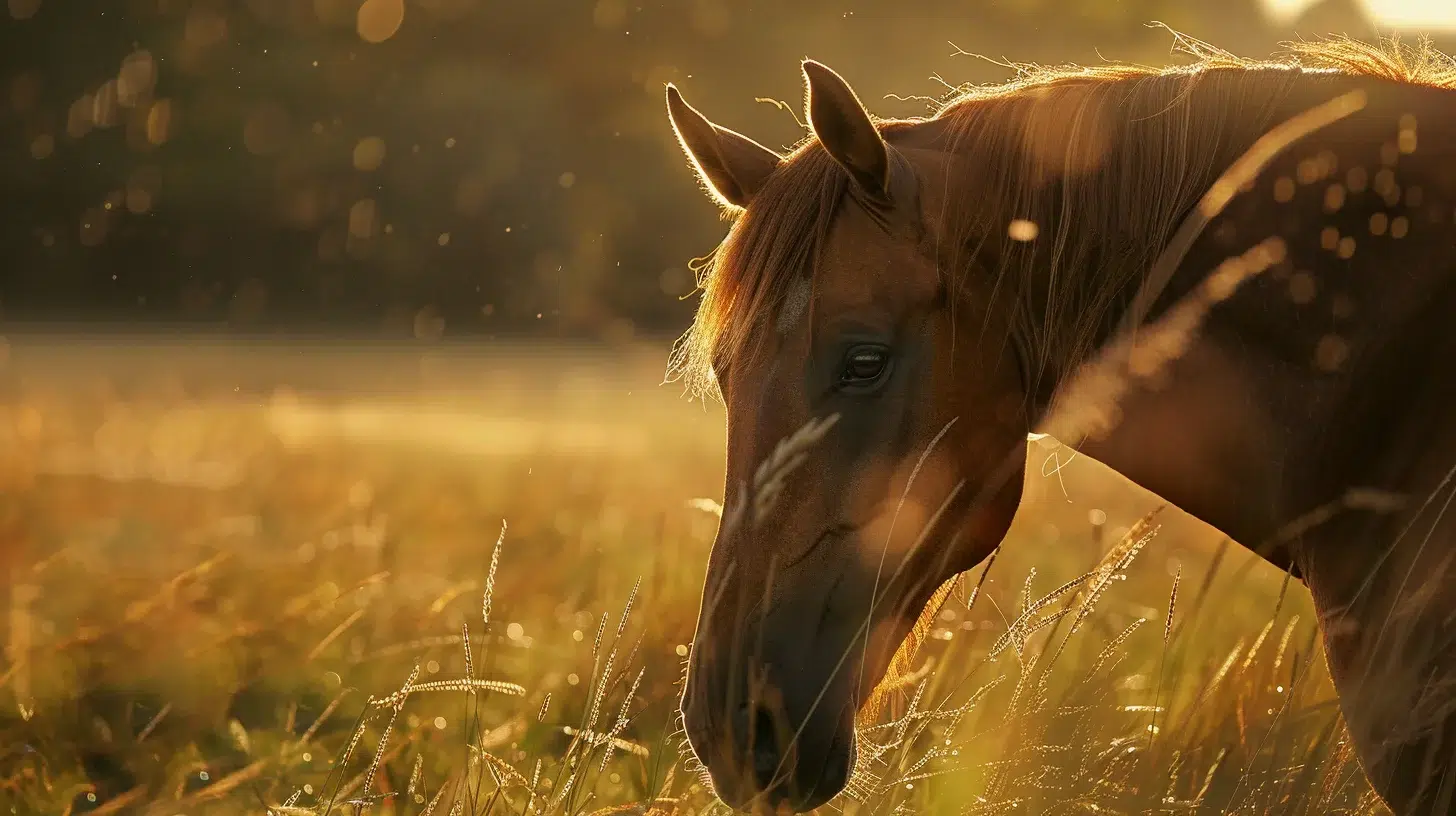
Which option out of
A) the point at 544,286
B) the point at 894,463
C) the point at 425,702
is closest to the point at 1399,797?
the point at 894,463

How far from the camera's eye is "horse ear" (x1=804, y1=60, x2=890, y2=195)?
7.21ft

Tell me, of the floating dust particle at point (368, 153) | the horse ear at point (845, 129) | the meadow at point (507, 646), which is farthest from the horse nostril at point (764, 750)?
the floating dust particle at point (368, 153)

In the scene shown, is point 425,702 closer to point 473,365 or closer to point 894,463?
point 894,463

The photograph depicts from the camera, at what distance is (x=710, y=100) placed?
2809 cm

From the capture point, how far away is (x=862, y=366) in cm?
229

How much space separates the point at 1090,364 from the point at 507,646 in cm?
283

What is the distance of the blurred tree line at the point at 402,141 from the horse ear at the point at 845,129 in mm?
25542

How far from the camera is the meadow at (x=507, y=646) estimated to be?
2.68 metres

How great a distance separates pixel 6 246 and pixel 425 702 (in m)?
32.4

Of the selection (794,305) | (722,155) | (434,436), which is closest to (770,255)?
(794,305)

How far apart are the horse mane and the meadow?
40 centimetres

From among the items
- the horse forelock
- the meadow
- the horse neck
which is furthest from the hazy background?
the horse forelock

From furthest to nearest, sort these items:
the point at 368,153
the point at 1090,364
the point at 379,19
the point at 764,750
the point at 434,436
Result: 1. the point at 379,19
2. the point at 368,153
3. the point at 434,436
4. the point at 1090,364
5. the point at 764,750

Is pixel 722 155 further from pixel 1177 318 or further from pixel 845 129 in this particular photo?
pixel 1177 318
